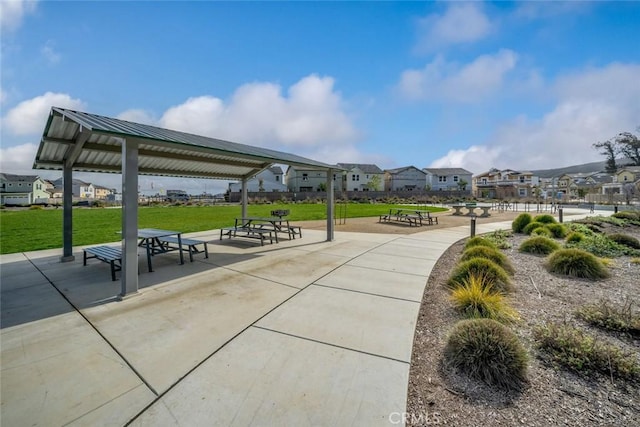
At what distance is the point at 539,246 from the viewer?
8219 mm

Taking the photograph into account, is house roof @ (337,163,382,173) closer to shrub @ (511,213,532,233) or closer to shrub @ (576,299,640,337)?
shrub @ (511,213,532,233)

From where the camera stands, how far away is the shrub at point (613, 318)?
11.7 ft

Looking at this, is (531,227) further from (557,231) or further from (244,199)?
(244,199)

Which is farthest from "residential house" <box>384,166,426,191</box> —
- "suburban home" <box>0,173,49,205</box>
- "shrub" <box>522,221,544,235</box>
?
"suburban home" <box>0,173,49,205</box>

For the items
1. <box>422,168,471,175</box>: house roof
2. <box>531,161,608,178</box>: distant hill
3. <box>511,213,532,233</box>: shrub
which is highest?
<box>531,161,608,178</box>: distant hill

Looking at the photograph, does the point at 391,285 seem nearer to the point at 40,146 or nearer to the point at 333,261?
the point at 333,261

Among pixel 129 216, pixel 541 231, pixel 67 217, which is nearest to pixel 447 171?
pixel 541 231

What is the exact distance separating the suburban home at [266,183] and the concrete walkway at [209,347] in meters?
52.0

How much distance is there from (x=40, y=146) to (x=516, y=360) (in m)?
9.62

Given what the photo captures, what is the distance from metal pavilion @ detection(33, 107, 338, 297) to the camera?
15.5 ft

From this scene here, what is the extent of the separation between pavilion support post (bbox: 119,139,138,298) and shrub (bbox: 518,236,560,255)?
996 centimetres

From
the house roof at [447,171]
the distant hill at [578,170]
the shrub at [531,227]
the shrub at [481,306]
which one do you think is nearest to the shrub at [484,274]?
the shrub at [481,306]

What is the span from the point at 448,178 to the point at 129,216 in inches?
2890

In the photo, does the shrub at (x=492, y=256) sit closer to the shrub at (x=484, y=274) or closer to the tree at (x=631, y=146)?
the shrub at (x=484, y=274)
